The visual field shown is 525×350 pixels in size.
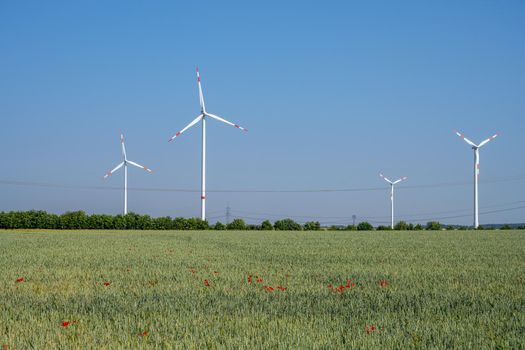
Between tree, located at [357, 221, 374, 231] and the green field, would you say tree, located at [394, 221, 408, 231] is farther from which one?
the green field

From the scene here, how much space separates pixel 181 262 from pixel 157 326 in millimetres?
9658

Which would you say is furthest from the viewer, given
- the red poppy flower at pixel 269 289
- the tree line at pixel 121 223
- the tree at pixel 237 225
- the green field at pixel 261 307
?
the tree at pixel 237 225

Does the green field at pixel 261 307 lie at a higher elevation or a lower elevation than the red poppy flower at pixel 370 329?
lower

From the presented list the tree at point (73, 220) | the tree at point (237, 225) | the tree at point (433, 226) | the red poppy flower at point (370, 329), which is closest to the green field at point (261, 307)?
the red poppy flower at point (370, 329)

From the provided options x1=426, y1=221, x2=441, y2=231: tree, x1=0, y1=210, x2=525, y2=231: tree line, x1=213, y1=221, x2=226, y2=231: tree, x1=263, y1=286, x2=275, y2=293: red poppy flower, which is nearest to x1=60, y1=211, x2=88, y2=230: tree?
x1=0, y1=210, x2=525, y2=231: tree line

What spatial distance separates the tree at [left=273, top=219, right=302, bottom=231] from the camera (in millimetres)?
65438

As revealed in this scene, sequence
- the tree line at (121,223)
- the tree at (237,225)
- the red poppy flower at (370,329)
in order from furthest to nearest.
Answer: the tree at (237,225) < the tree line at (121,223) < the red poppy flower at (370,329)

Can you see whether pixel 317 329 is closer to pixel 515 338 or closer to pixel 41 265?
pixel 515 338

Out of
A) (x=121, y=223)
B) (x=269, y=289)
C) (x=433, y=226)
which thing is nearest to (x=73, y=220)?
(x=121, y=223)

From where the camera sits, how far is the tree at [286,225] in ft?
215

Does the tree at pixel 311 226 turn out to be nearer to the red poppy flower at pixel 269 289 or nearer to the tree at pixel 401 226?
the tree at pixel 401 226

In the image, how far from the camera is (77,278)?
1248cm

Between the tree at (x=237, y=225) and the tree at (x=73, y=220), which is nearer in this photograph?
the tree at (x=73, y=220)

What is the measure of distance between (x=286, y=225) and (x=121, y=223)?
1775cm
